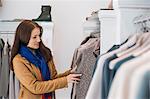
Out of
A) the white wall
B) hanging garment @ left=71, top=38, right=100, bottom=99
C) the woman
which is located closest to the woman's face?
the woman

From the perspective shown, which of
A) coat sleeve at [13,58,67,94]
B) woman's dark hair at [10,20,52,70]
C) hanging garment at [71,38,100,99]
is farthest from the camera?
woman's dark hair at [10,20,52,70]

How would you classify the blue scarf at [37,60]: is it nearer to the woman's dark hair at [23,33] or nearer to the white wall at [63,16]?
the woman's dark hair at [23,33]

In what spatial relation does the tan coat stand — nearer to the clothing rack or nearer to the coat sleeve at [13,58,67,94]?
the coat sleeve at [13,58,67,94]

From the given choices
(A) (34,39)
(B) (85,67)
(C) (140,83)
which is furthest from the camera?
(A) (34,39)

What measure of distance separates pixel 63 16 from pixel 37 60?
1.53 m

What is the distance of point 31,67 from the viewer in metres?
1.92

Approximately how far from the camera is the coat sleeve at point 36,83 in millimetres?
1812

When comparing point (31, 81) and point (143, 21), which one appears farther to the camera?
point (31, 81)

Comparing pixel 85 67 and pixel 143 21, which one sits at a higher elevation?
pixel 143 21

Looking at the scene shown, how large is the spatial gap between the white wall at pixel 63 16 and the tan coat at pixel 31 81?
1.44m

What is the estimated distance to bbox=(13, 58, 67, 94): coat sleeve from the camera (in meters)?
1.81

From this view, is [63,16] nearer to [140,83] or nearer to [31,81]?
[31,81]

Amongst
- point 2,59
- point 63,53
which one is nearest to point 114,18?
point 2,59

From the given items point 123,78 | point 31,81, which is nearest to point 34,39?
point 31,81
